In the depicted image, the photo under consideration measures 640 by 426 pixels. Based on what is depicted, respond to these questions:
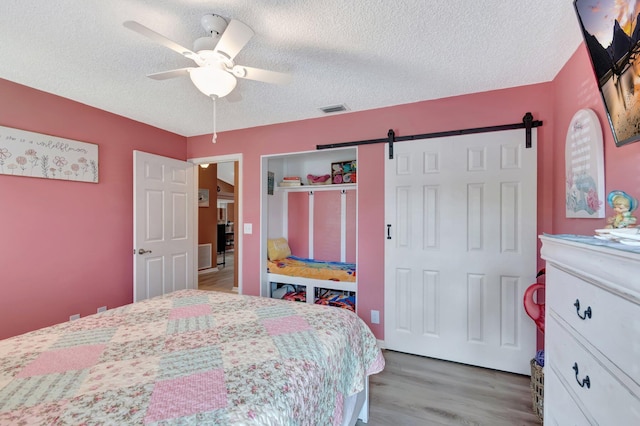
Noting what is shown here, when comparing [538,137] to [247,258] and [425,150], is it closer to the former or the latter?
[425,150]

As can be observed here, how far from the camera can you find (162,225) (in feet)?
10.8

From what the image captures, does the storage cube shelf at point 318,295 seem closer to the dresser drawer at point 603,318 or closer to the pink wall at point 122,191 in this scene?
the pink wall at point 122,191

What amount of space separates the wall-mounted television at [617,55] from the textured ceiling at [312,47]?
0.36 m

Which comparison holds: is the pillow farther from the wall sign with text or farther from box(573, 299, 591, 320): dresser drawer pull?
box(573, 299, 591, 320): dresser drawer pull

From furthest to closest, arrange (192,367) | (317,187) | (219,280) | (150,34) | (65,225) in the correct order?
(219,280) < (317,187) < (65,225) < (150,34) < (192,367)

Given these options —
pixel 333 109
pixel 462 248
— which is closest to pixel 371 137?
pixel 333 109

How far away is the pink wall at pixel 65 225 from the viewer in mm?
2248

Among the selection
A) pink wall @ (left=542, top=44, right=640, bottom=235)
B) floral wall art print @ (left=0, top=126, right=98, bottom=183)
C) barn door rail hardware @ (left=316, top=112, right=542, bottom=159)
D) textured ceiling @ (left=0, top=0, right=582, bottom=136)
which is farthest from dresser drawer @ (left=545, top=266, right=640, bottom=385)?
floral wall art print @ (left=0, top=126, right=98, bottom=183)

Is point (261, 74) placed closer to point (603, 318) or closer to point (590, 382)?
point (603, 318)

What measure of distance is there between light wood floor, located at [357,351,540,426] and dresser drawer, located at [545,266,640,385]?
3.92 ft

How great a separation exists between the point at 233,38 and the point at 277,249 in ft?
9.39

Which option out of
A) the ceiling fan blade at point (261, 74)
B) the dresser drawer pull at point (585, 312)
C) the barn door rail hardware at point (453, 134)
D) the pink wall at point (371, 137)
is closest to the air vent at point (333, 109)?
the pink wall at point (371, 137)

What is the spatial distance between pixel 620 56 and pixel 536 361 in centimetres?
184

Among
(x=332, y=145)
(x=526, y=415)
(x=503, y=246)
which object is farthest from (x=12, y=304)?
(x=503, y=246)
